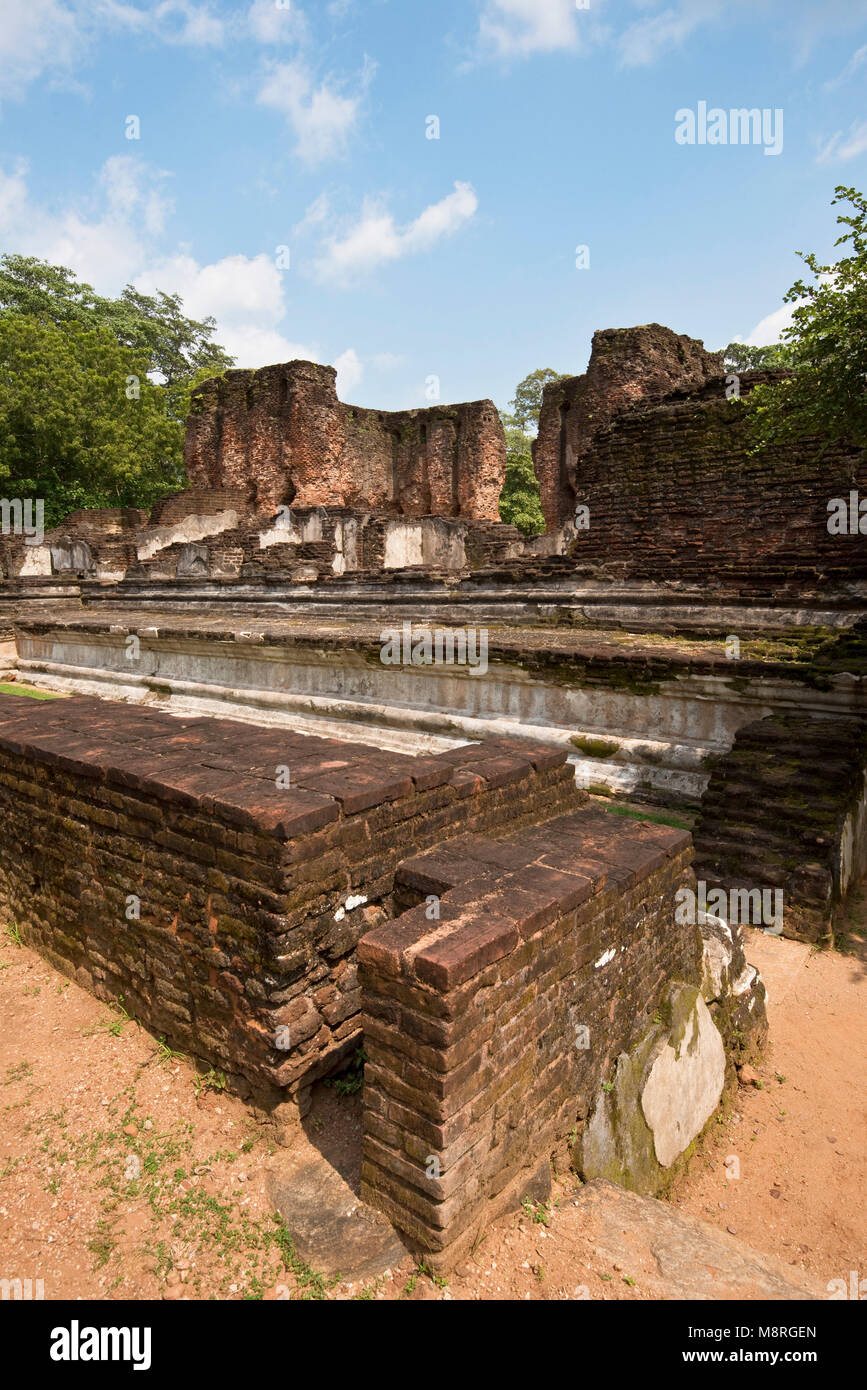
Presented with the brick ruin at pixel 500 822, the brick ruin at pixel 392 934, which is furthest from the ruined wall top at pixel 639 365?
the brick ruin at pixel 392 934

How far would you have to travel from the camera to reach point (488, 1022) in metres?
1.78

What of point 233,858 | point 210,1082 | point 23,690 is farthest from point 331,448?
point 210,1082

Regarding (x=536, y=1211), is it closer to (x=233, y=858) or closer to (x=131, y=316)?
(x=233, y=858)

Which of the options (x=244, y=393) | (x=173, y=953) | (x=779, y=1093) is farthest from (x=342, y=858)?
(x=244, y=393)

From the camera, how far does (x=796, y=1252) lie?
2.17m

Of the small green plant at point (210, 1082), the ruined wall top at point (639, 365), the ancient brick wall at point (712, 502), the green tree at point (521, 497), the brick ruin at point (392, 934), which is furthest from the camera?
the green tree at point (521, 497)

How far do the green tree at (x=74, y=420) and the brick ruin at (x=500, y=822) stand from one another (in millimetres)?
19505

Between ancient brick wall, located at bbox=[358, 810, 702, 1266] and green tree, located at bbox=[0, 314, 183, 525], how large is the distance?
Answer: 26.2 m

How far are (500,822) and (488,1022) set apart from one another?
1356 millimetres

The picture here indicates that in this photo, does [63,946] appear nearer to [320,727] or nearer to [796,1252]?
[796,1252]

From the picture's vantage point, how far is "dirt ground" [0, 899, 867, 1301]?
1.74m

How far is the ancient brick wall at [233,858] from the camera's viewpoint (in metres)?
2.26

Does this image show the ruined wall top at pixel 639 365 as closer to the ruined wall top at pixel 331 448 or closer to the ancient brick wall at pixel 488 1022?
the ruined wall top at pixel 331 448
